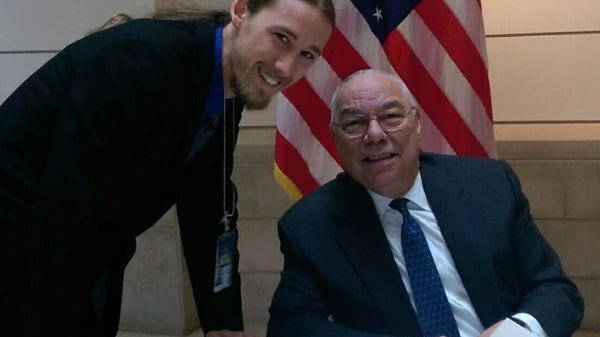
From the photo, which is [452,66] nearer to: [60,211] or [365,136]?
[365,136]

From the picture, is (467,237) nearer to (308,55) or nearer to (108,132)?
(308,55)

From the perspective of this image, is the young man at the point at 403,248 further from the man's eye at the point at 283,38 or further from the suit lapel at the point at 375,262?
the man's eye at the point at 283,38

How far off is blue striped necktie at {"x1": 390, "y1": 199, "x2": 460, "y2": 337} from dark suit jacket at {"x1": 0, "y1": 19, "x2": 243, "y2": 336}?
68 cm

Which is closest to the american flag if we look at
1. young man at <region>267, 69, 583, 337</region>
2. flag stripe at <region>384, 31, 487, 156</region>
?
flag stripe at <region>384, 31, 487, 156</region>

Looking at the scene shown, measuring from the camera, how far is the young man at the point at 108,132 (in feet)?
5.80

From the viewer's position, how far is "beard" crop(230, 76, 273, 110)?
1.97 meters

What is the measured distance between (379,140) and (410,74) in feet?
3.58

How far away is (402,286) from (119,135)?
0.86m

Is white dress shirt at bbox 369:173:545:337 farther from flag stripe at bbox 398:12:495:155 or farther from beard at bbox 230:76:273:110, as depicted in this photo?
flag stripe at bbox 398:12:495:155

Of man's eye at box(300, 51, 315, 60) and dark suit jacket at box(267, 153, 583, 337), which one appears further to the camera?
dark suit jacket at box(267, 153, 583, 337)

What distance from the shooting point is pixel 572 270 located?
13.8 feet

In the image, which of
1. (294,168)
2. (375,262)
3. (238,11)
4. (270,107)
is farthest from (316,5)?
(270,107)

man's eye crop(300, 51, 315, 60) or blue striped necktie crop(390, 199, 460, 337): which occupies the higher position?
man's eye crop(300, 51, 315, 60)

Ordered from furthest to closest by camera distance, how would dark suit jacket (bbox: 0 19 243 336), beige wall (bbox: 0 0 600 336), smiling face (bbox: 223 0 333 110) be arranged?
beige wall (bbox: 0 0 600 336), smiling face (bbox: 223 0 333 110), dark suit jacket (bbox: 0 19 243 336)
